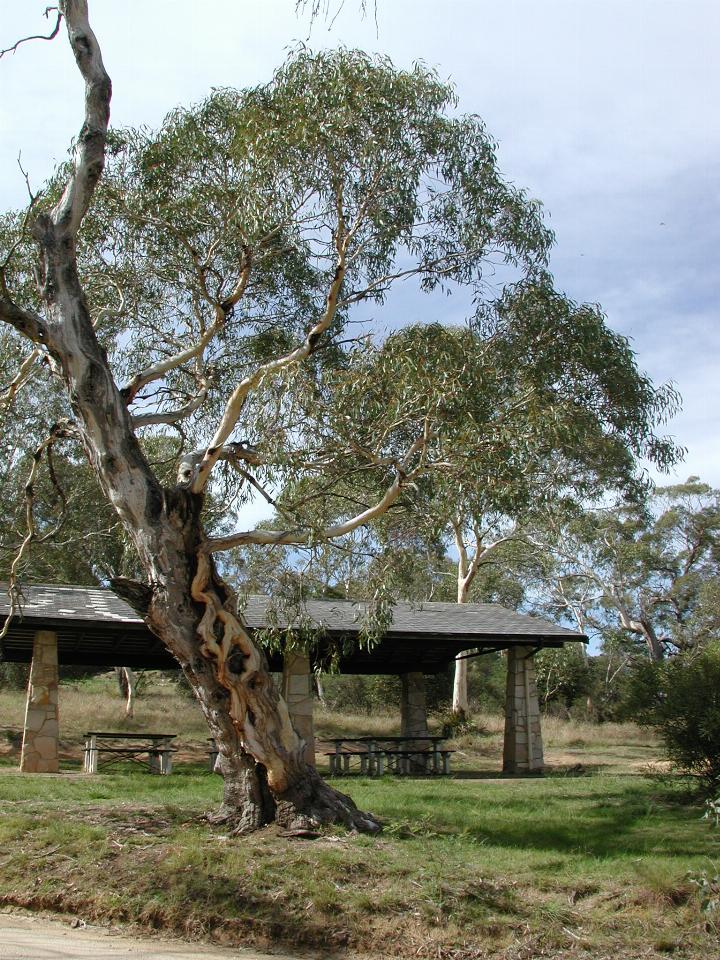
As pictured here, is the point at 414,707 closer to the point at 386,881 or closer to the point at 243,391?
the point at 243,391

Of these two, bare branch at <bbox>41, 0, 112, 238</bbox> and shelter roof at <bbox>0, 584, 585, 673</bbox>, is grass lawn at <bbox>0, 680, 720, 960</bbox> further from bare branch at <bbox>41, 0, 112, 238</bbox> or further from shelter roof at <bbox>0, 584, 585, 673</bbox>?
bare branch at <bbox>41, 0, 112, 238</bbox>

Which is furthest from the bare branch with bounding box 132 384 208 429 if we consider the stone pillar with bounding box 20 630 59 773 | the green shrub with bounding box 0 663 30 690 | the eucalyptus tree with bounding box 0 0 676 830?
the green shrub with bounding box 0 663 30 690

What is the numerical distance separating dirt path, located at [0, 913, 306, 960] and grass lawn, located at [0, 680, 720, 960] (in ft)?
0.72

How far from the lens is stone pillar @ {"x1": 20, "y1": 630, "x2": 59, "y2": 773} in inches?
572

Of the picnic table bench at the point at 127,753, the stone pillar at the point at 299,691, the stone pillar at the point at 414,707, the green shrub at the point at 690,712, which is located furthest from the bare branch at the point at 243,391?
the stone pillar at the point at 414,707

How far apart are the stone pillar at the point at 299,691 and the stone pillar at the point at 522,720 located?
4.13 m

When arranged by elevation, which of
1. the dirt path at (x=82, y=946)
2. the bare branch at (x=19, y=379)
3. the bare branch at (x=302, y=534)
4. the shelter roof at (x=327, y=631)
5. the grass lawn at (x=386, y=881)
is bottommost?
the dirt path at (x=82, y=946)

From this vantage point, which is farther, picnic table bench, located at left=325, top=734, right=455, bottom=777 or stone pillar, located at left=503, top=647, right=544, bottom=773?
stone pillar, located at left=503, top=647, right=544, bottom=773

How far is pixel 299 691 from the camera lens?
1622cm

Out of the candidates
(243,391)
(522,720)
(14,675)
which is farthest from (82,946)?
(14,675)

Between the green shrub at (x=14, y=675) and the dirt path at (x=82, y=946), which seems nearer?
the dirt path at (x=82, y=946)

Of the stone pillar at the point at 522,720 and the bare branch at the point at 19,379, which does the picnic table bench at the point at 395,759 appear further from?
the bare branch at the point at 19,379

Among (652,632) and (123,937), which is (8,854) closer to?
(123,937)

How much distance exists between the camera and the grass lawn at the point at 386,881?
661cm
